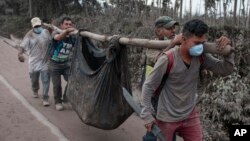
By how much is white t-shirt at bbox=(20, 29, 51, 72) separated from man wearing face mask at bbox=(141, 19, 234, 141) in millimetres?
4570

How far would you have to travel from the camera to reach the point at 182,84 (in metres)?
3.68

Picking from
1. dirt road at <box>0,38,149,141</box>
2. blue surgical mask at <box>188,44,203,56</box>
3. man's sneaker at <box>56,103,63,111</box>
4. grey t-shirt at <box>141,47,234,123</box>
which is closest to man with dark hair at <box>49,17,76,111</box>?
man's sneaker at <box>56,103,63,111</box>

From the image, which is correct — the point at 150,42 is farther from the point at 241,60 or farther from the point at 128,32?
the point at 128,32

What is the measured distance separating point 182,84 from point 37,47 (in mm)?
4883

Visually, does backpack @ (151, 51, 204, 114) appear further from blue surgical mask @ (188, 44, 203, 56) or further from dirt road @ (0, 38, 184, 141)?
dirt road @ (0, 38, 184, 141)

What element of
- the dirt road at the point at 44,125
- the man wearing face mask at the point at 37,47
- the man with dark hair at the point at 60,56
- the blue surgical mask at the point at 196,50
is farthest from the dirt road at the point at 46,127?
the blue surgical mask at the point at 196,50

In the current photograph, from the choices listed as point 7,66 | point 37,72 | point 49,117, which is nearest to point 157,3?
point 7,66

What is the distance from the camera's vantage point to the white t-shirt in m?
7.97

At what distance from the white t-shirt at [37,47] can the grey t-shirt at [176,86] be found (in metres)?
4.60

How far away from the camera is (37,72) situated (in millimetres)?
8117

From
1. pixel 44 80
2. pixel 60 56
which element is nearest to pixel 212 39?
pixel 60 56

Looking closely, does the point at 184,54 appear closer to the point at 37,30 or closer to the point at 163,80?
the point at 163,80

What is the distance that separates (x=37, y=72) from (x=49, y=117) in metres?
1.50

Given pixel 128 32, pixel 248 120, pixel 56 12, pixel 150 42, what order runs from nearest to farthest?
Result: pixel 150 42
pixel 248 120
pixel 128 32
pixel 56 12
